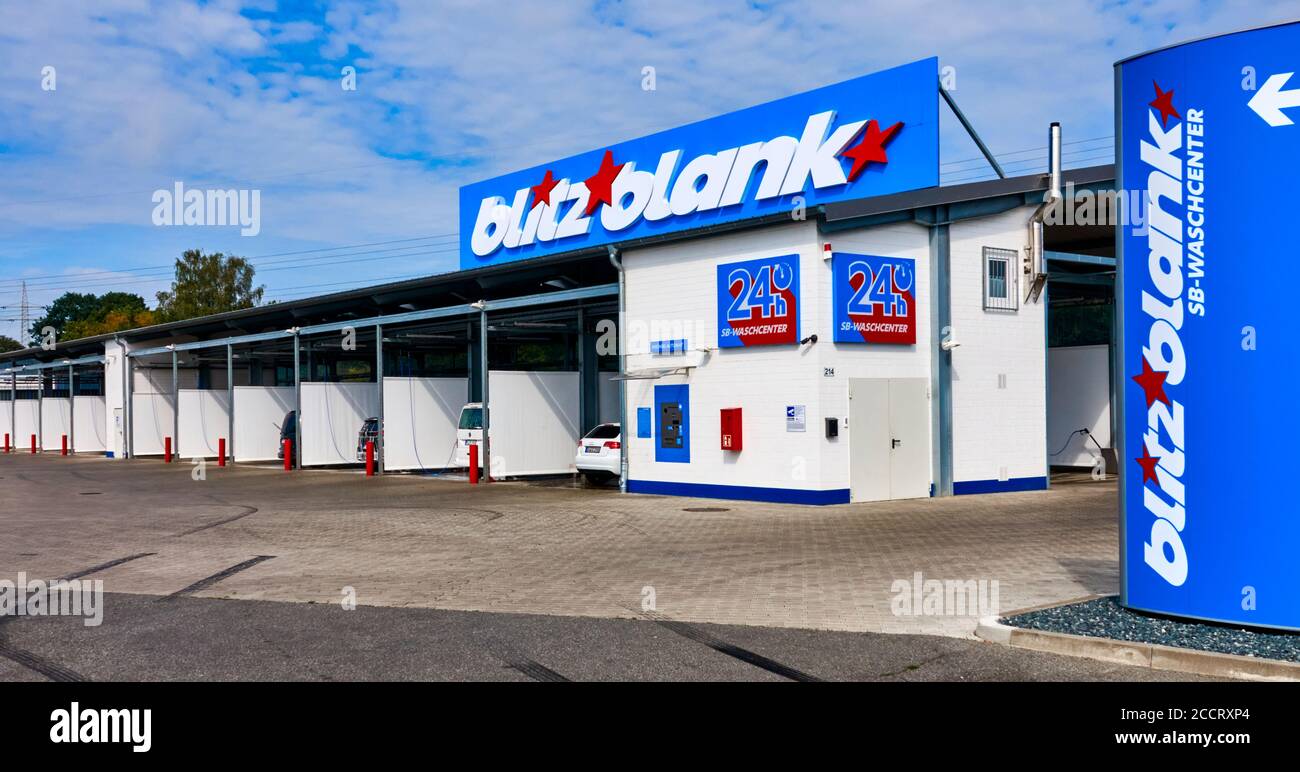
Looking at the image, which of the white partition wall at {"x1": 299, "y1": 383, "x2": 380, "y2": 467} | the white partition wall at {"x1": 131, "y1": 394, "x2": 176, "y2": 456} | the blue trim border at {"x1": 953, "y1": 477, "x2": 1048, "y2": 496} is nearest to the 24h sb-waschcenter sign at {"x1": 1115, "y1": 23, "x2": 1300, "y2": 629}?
the blue trim border at {"x1": 953, "y1": 477, "x2": 1048, "y2": 496}

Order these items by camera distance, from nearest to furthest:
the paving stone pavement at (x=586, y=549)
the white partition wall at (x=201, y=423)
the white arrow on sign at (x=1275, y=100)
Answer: the white arrow on sign at (x=1275, y=100)
the paving stone pavement at (x=586, y=549)
the white partition wall at (x=201, y=423)

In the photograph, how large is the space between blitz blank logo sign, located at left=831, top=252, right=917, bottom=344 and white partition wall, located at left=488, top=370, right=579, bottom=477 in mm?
9072

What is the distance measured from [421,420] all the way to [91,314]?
373ft

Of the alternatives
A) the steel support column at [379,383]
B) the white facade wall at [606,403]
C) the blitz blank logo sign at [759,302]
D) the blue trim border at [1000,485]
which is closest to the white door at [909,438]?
the blue trim border at [1000,485]

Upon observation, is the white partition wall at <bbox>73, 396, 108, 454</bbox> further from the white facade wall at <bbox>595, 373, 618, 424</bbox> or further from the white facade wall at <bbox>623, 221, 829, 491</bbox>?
the white facade wall at <bbox>623, 221, 829, 491</bbox>

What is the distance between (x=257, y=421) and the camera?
34.9 metres

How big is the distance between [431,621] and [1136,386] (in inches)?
220

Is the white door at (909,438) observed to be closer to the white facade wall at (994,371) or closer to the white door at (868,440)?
the white door at (868,440)

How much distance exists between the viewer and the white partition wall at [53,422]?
159ft

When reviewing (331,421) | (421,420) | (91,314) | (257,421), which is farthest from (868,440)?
(91,314)

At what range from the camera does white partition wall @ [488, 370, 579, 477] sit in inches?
982

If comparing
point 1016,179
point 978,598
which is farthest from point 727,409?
point 978,598

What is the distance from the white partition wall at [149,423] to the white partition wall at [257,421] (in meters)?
7.19

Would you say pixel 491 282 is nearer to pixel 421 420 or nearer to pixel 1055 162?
pixel 421 420
